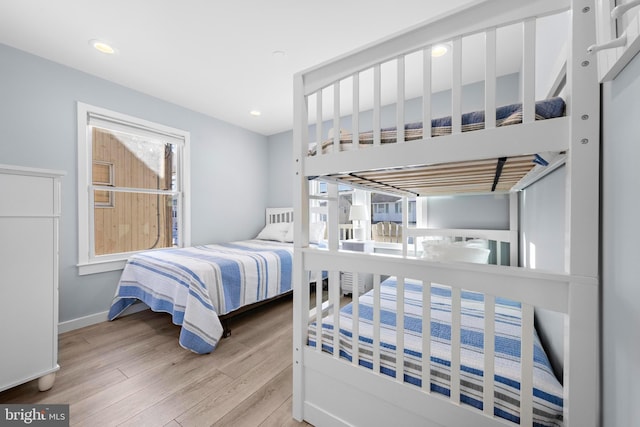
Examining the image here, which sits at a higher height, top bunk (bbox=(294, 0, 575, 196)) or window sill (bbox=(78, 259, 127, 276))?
top bunk (bbox=(294, 0, 575, 196))

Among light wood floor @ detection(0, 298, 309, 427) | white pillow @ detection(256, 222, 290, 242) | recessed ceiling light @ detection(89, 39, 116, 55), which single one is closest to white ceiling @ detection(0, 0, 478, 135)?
recessed ceiling light @ detection(89, 39, 116, 55)

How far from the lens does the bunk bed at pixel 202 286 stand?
1967mm

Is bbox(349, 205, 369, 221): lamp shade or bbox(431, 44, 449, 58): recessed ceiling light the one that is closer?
bbox(431, 44, 449, 58): recessed ceiling light

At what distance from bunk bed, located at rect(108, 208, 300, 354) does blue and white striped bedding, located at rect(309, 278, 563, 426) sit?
1.09m

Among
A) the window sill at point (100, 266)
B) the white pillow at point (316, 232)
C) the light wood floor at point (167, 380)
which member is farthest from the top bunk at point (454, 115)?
the window sill at point (100, 266)

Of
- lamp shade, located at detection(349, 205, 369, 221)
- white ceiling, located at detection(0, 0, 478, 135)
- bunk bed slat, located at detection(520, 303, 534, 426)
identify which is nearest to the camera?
bunk bed slat, located at detection(520, 303, 534, 426)

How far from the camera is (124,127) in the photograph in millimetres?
2828

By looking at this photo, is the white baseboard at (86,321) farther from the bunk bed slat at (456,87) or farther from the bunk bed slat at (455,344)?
the bunk bed slat at (456,87)

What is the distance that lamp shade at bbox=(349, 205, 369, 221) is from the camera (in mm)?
3348

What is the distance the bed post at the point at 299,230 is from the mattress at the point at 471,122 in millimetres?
223

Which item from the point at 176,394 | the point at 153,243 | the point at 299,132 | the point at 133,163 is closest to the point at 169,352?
the point at 176,394

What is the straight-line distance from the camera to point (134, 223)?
313 centimetres

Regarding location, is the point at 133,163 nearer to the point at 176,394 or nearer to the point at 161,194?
the point at 161,194

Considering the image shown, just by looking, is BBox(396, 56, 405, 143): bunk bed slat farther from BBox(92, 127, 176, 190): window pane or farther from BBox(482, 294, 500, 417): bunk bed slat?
BBox(92, 127, 176, 190): window pane
